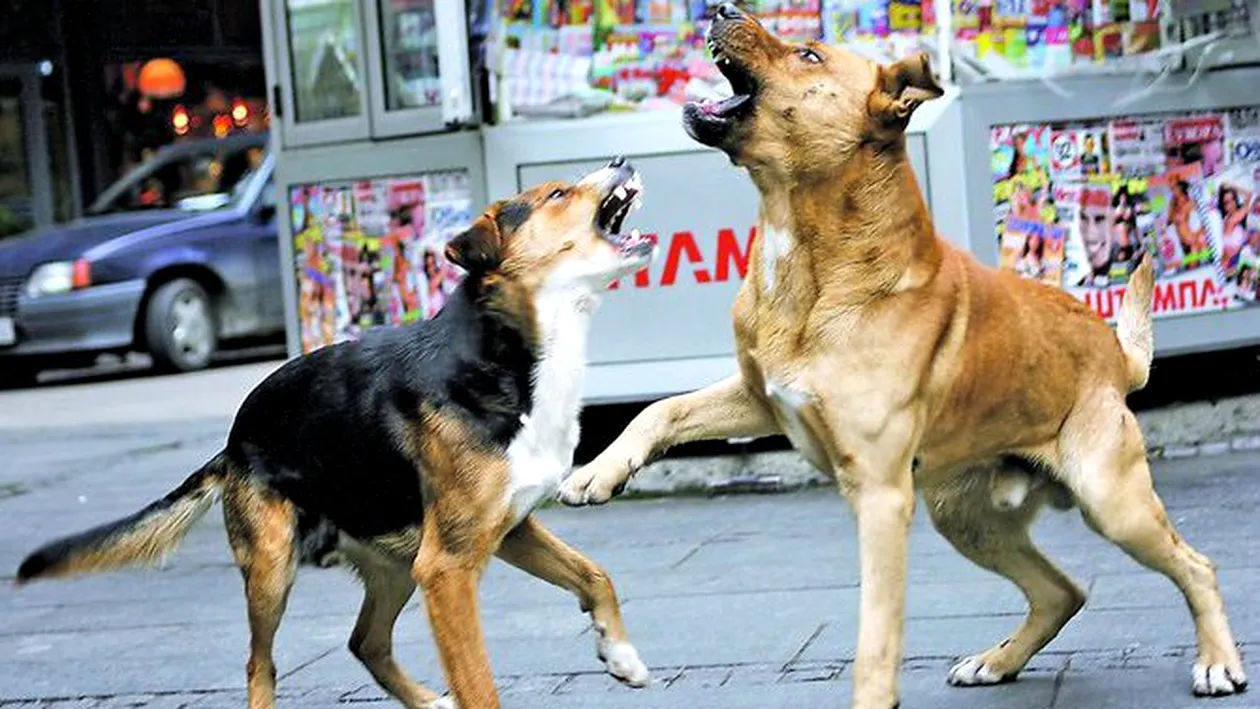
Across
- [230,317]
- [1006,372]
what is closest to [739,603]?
[1006,372]

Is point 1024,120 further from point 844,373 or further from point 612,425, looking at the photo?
point 844,373

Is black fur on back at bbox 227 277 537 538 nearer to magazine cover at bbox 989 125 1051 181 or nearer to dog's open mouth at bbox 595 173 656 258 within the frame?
dog's open mouth at bbox 595 173 656 258

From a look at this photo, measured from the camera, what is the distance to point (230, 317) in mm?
17641

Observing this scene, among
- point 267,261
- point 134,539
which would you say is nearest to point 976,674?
point 134,539

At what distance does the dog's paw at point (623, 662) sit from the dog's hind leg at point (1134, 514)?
3.78 feet

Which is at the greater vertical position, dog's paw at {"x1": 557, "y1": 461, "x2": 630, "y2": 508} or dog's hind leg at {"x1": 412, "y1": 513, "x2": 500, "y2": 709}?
dog's paw at {"x1": 557, "y1": 461, "x2": 630, "y2": 508}

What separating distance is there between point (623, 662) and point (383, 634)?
0.68 meters

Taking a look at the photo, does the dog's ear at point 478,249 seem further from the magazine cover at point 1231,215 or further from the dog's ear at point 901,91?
the magazine cover at point 1231,215

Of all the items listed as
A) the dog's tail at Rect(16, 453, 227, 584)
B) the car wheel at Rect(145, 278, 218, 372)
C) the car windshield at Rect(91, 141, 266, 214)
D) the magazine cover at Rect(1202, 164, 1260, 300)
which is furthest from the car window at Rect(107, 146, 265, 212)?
the dog's tail at Rect(16, 453, 227, 584)

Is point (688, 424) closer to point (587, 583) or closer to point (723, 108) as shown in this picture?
point (587, 583)

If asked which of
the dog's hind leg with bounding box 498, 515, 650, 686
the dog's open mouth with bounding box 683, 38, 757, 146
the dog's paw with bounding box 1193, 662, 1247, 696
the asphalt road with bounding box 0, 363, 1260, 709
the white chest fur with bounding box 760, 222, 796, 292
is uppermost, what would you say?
the dog's open mouth with bounding box 683, 38, 757, 146

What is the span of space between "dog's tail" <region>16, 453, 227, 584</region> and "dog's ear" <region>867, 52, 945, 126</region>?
1887 mm

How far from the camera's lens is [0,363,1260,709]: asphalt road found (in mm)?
5715

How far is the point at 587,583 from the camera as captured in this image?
5258 mm
